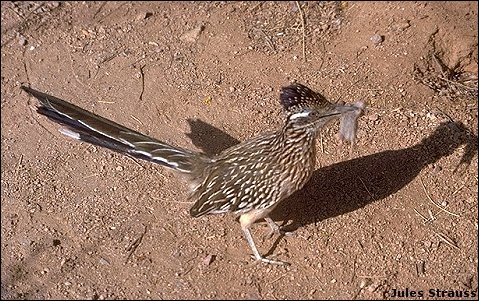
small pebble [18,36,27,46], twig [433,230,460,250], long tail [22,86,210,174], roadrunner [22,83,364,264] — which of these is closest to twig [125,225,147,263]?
roadrunner [22,83,364,264]

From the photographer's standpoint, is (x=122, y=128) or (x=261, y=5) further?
(x=261, y=5)

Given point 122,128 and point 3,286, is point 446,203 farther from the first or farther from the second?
point 3,286

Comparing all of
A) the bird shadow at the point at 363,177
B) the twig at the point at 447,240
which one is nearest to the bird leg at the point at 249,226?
the bird shadow at the point at 363,177

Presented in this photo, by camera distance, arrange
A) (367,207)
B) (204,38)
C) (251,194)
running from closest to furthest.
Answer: (251,194) < (367,207) < (204,38)

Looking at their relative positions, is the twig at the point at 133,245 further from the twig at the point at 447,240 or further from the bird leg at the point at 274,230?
the twig at the point at 447,240

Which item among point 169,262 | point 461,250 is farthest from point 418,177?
point 169,262

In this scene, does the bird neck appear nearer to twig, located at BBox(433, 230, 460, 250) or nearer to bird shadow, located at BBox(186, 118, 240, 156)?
bird shadow, located at BBox(186, 118, 240, 156)
